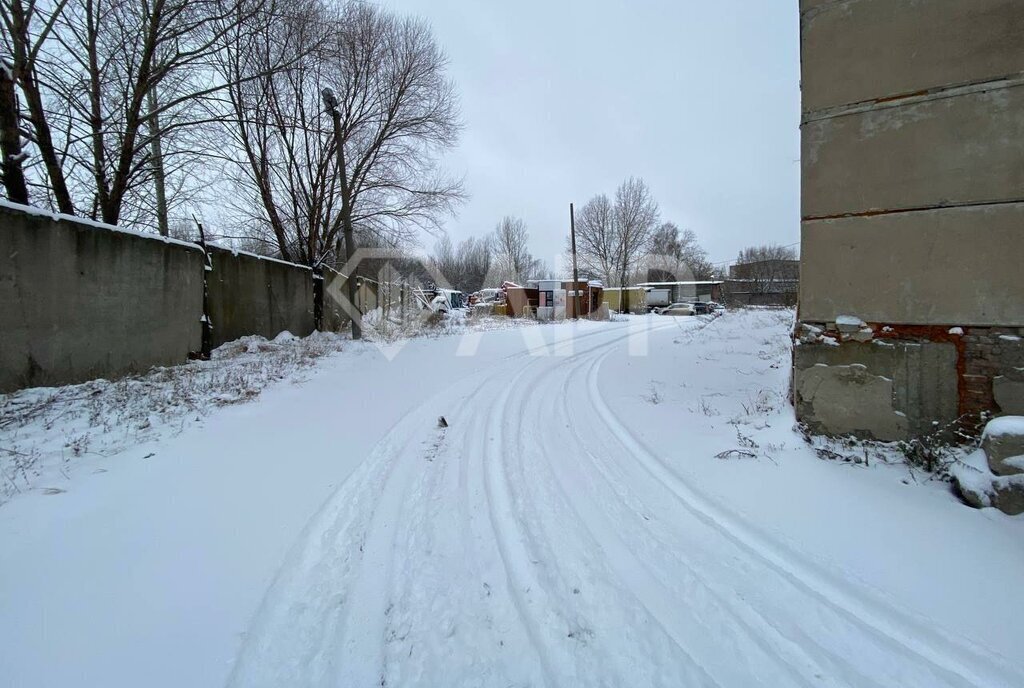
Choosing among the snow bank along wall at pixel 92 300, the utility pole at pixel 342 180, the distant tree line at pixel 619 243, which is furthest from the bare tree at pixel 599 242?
the snow bank along wall at pixel 92 300

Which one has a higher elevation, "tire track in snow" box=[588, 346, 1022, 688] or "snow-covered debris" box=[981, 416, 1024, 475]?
"snow-covered debris" box=[981, 416, 1024, 475]

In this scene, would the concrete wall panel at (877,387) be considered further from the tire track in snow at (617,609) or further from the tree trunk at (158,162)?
the tree trunk at (158,162)

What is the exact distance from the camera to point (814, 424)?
168 inches

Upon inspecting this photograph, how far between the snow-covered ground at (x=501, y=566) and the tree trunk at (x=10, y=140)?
6.00 metres

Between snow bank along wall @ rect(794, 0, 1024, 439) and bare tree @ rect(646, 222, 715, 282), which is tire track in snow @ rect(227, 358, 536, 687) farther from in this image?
bare tree @ rect(646, 222, 715, 282)

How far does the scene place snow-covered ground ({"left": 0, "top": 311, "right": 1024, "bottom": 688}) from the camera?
6.28 feet

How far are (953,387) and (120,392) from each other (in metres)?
9.24

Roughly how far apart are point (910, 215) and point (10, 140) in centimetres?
1223

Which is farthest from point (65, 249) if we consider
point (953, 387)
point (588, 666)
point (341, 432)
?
point (953, 387)

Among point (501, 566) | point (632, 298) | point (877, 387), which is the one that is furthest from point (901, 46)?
point (632, 298)

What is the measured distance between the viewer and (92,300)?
6.24 metres

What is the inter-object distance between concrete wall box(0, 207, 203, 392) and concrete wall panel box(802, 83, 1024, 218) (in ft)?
30.2

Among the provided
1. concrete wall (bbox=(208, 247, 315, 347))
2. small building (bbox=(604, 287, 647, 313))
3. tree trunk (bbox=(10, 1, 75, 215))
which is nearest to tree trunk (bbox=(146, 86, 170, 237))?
tree trunk (bbox=(10, 1, 75, 215))

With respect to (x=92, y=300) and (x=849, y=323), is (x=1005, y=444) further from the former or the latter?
(x=92, y=300)
